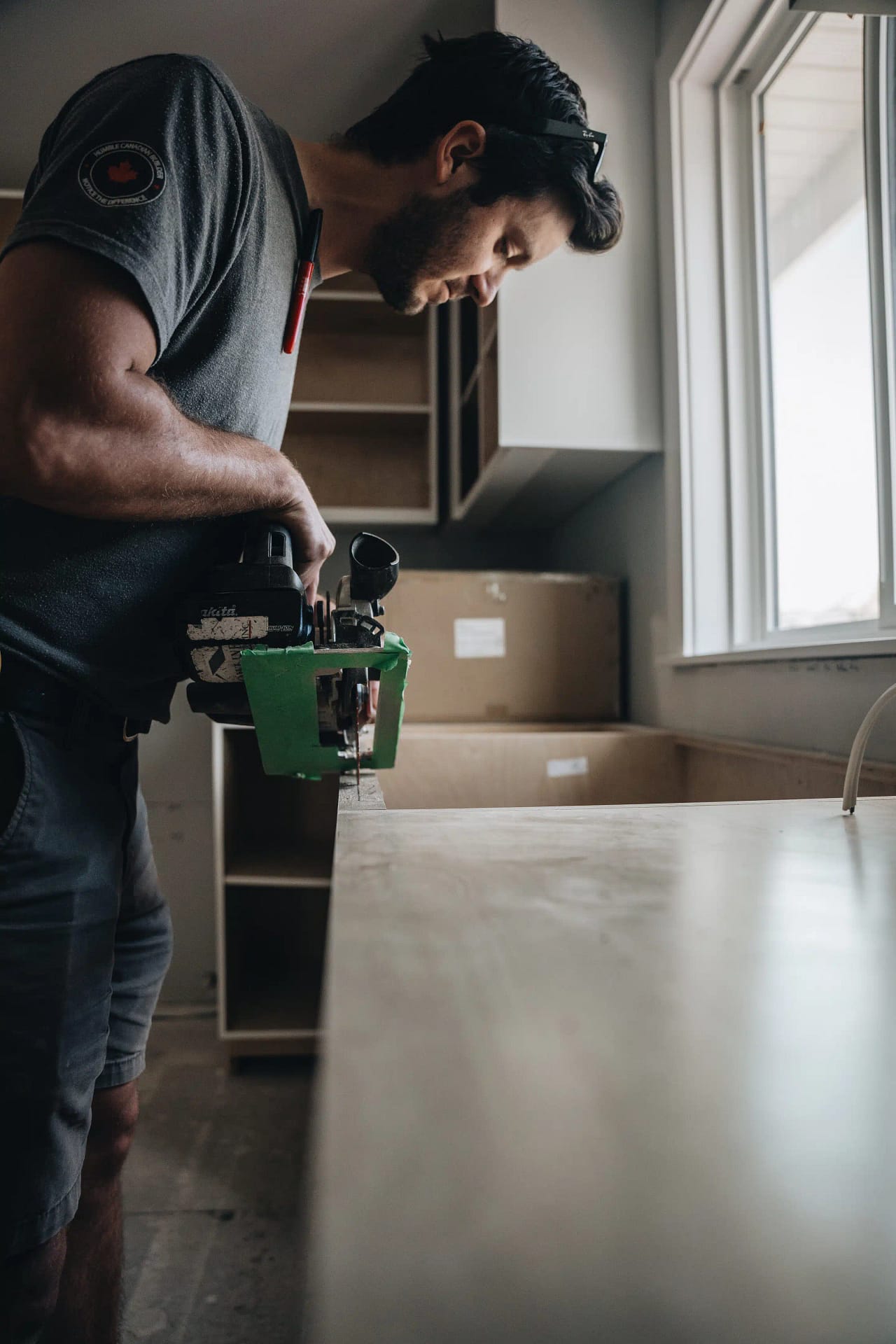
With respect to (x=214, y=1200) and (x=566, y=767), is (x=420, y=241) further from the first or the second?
(x=214, y=1200)

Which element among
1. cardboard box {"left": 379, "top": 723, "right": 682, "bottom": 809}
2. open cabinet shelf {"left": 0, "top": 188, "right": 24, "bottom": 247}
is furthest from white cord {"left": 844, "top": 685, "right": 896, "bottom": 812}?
open cabinet shelf {"left": 0, "top": 188, "right": 24, "bottom": 247}

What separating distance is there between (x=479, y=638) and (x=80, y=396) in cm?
136

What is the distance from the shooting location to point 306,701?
0.76 metres

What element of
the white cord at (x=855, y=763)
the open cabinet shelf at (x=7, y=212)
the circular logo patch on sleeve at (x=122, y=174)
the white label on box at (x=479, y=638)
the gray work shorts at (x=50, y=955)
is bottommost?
the gray work shorts at (x=50, y=955)

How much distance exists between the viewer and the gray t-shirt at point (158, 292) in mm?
663

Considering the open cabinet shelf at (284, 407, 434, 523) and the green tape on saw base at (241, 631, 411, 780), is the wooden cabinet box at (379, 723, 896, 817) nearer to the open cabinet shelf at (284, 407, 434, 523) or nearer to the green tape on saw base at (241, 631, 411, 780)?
the green tape on saw base at (241, 631, 411, 780)

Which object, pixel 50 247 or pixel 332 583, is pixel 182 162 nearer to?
pixel 50 247

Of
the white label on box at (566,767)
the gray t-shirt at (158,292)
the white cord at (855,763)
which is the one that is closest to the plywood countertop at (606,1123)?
the white cord at (855,763)

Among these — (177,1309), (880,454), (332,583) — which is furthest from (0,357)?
(332,583)

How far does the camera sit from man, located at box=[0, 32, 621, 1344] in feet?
2.11

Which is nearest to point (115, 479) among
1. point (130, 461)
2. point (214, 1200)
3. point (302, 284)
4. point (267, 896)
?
point (130, 461)

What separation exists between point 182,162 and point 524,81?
0.56 meters

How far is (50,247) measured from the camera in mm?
633

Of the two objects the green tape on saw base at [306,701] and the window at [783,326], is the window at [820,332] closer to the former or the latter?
the window at [783,326]
